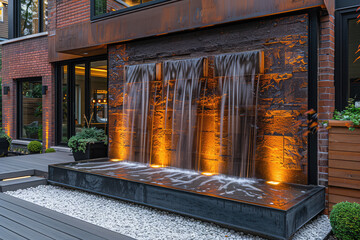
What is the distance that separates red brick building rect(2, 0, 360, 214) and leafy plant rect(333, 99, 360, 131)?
0.10m

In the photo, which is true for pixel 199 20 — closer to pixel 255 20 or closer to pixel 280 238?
pixel 255 20

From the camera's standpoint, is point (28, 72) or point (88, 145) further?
point (28, 72)

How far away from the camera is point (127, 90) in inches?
Result: 233

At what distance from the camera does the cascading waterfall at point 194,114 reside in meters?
4.34

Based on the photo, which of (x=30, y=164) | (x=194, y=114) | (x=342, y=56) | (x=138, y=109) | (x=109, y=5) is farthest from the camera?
(x=109, y=5)

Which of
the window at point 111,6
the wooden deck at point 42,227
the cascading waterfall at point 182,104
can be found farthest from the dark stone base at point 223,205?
the window at point 111,6

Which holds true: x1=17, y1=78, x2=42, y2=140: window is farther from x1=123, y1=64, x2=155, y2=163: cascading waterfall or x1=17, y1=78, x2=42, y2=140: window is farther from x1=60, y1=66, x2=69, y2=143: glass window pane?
x1=123, y1=64, x2=155, y2=163: cascading waterfall

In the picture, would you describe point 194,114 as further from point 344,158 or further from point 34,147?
point 34,147

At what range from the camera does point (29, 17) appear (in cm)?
982

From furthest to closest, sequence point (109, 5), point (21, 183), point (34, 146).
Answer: point (34, 146), point (109, 5), point (21, 183)

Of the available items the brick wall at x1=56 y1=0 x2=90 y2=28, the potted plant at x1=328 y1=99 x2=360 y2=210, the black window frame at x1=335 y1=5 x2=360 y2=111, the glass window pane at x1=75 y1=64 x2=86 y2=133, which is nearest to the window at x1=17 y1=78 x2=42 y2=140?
the glass window pane at x1=75 y1=64 x2=86 y2=133

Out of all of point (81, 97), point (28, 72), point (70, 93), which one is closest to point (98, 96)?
point (81, 97)

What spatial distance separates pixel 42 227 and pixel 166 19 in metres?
3.78

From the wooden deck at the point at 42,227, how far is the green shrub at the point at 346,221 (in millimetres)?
2119
